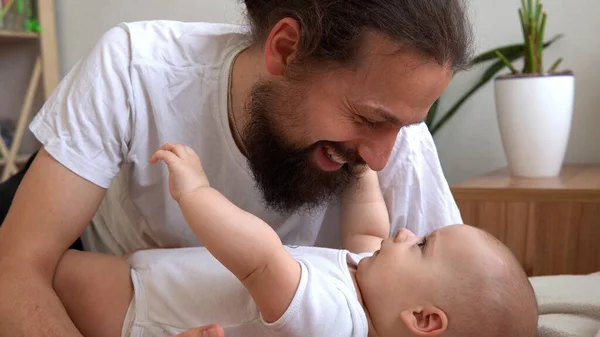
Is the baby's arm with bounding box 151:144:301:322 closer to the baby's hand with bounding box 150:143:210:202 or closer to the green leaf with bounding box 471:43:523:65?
the baby's hand with bounding box 150:143:210:202

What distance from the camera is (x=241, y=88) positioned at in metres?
1.08

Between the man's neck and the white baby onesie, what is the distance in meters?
0.24

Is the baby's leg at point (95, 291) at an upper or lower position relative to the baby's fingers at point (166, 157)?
lower

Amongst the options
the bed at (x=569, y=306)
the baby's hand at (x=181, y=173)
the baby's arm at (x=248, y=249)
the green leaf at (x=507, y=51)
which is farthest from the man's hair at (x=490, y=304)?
the green leaf at (x=507, y=51)

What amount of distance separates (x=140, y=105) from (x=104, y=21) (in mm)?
1546

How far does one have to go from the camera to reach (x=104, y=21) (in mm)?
2434

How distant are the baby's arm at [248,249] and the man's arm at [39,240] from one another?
244 mm

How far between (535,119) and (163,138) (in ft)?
3.31

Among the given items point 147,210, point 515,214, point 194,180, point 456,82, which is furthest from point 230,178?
point 456,82

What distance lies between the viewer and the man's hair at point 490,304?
803 millimetres

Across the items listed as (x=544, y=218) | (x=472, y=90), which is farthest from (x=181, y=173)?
(x=472, y=90)

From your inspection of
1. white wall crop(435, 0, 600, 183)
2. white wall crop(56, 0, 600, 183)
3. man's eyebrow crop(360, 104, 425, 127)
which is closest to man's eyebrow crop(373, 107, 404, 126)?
man's eyebrow crop(360, 104, 425, 127)

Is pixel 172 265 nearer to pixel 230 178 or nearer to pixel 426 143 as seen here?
pixel 230 178

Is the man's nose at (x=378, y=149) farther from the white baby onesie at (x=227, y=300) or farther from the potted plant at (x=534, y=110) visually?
the potted plant at (x=534, y=110)
